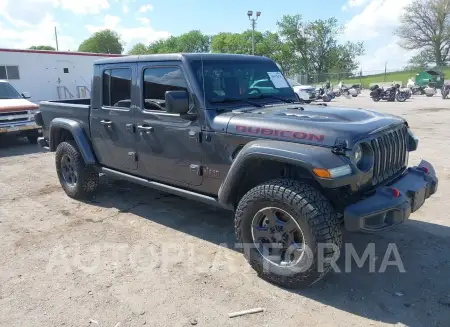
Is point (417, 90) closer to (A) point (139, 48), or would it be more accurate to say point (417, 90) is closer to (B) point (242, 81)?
(B) point (242, 81)

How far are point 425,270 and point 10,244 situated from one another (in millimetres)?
4225

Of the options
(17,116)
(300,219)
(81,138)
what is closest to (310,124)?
(300,219)

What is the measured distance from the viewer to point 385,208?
305 cm

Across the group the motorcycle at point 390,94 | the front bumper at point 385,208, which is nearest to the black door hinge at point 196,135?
the front bumper at point 385,208

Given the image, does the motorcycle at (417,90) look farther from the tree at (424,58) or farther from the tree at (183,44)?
the tree at (183,44)

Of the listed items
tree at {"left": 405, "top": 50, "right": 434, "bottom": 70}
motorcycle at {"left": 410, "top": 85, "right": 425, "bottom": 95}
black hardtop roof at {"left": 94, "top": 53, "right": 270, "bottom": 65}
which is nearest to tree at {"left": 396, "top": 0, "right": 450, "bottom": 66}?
tree at {"left": 405, "top": 50, "right": 434, "bottom": 70}

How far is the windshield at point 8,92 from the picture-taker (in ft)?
36.8

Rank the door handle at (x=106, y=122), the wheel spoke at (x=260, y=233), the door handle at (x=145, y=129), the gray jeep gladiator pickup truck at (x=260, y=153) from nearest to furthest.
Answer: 1. the gray jeep gladiator pickup truck at (x=260, y=153)
2. the wheel spoke at (x=260, y=233)
3. the door handle at (x=145, y=129)
4. the door handle at (x=106, y=122)

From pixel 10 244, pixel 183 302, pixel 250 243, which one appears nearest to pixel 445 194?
pixel 250 243

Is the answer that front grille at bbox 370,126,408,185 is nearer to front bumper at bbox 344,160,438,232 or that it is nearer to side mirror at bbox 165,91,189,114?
front bumper at bbox 344,160,438,232

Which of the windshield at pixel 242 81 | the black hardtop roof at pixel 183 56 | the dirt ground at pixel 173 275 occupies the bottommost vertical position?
the dirt ground at pixel 173 275

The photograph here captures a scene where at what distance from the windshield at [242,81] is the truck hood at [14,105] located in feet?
26.6

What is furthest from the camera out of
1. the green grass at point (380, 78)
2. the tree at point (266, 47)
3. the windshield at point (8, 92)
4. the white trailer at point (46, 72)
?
the tree at point (266, 47)

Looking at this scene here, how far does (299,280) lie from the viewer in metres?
3.25
